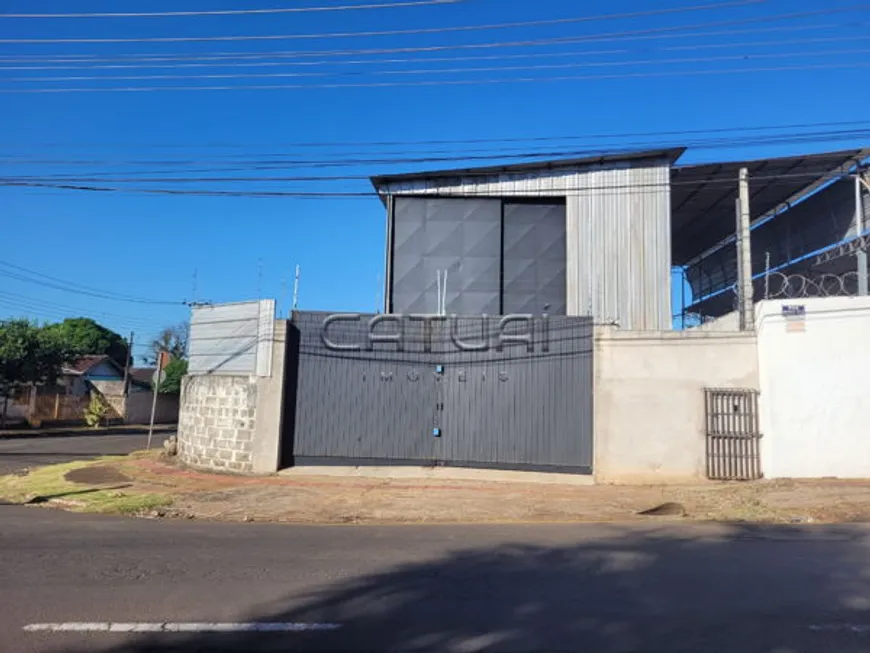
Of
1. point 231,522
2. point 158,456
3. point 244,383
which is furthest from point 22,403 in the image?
point 231,522

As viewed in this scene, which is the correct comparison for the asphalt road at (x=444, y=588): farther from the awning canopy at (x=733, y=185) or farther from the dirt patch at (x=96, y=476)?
the awning canopy at (x=733, y=185)

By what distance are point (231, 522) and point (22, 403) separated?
32.1 metres

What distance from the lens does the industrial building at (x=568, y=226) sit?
18484mm

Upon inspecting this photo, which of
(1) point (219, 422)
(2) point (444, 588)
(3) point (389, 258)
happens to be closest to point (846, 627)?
(2) point (444, 588)

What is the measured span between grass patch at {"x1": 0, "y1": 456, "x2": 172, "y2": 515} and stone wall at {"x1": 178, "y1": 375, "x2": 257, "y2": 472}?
2.42m

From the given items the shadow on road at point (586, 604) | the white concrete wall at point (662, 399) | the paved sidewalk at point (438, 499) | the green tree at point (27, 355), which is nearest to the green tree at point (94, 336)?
the green tree at point (27, 355)

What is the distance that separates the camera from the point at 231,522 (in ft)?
33.5

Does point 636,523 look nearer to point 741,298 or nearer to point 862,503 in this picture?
point 862,503

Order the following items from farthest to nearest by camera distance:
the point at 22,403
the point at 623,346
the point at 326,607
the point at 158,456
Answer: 1. the point at 22,403
2. the point at 158,456
3. the point at 623,346
4. the point at 326,607

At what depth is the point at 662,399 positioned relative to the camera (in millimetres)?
14656

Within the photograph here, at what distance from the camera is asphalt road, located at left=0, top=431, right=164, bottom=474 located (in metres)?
18.8

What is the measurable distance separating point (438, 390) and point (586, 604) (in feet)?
33.4

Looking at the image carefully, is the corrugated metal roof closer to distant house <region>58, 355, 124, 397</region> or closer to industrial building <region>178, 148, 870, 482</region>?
industrial building <region>178, 148, 870, 482</region>

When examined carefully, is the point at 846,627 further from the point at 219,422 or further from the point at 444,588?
the point at 219,422
